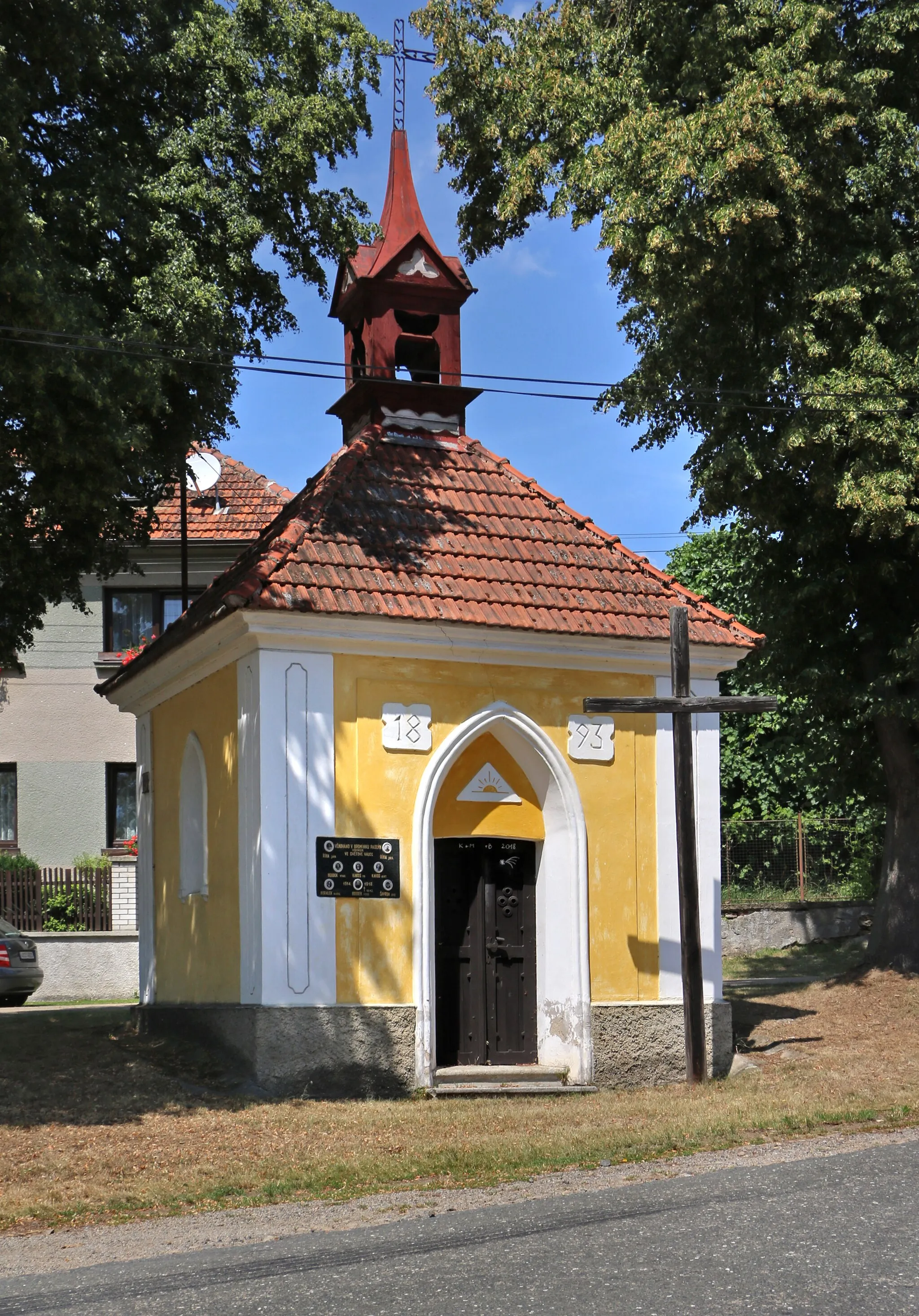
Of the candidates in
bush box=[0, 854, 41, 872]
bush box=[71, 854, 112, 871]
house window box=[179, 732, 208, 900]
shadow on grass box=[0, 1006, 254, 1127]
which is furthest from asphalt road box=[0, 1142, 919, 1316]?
bush box=[0, 854, 41, 872]

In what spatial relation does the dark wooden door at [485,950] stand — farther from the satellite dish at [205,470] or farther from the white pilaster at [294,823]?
the satellite dish at [205,470]

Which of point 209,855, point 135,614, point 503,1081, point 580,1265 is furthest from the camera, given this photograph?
point 135,614

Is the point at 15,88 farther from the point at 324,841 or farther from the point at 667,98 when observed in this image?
the point at 667,98

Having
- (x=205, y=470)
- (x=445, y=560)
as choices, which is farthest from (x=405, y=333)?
(x=205, y=470)

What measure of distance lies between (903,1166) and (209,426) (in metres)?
9.45

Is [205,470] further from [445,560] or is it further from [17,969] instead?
[445,560]

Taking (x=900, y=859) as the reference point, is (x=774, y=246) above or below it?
above

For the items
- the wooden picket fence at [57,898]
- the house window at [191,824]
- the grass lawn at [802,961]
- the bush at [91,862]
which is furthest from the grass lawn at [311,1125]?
the bush at [91,862]

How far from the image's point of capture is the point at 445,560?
46.2ft

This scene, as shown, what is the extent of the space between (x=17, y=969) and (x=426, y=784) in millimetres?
11444

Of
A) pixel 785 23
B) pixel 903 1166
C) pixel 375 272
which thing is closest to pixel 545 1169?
pixel 903 1166

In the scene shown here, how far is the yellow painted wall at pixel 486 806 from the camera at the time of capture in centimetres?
1283

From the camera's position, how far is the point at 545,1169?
878 centimetres

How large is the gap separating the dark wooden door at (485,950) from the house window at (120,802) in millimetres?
15239
